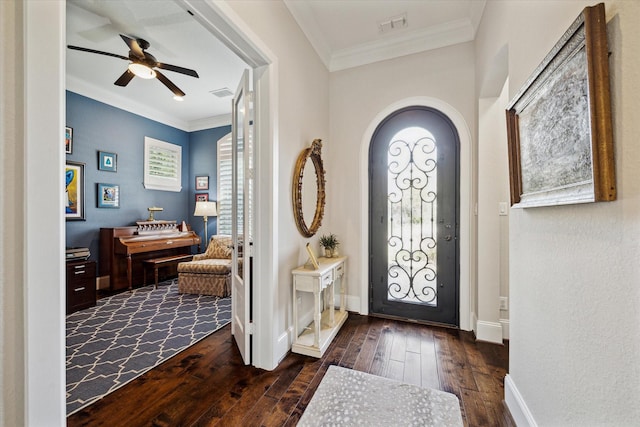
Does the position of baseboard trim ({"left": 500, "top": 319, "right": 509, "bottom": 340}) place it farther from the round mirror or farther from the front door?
the front door

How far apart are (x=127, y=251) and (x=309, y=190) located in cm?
318

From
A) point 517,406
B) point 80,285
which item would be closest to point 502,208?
point 517,406

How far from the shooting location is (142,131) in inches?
185

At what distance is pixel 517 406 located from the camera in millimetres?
1455

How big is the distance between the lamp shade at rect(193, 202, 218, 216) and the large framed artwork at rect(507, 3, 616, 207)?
488 cm

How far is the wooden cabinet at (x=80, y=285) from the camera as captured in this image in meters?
3.09

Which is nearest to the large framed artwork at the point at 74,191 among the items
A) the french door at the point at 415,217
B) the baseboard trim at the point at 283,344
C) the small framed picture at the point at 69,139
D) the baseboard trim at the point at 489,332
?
the small framed picture at the point at 69,139

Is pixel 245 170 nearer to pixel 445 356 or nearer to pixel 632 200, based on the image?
pixel 632 200

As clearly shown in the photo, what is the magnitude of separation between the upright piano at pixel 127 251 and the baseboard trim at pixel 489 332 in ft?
15.1

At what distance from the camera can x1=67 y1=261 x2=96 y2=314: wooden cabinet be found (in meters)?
3.09

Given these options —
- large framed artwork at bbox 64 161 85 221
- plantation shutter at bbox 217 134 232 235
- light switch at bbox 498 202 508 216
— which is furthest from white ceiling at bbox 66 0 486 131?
light switch at bbox 498 202 508 216

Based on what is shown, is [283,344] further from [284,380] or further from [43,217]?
[43,217]

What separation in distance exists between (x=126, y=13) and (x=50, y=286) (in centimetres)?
290

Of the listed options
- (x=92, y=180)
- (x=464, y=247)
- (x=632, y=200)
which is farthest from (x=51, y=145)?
(x=92, y=180)
